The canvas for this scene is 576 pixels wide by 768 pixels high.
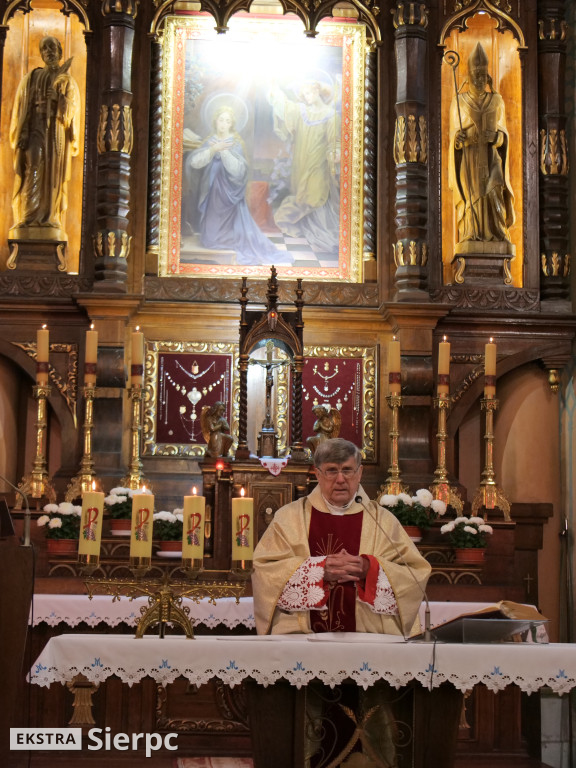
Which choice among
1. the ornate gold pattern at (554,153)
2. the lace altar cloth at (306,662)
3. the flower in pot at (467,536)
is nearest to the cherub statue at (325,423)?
the flower in pot at (467,536)

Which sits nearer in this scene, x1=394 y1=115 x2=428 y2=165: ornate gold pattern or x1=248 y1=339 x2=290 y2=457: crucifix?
x1=248 y1=339 x2=290 y2=457: crucifix

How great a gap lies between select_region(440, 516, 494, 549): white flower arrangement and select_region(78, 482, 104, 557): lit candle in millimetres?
3879

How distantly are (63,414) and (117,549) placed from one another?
80.0 inches

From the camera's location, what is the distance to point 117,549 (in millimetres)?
9148

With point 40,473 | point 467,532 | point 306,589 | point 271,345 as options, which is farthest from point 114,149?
point 306,589

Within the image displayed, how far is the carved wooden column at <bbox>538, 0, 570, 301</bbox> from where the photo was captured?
442 inches

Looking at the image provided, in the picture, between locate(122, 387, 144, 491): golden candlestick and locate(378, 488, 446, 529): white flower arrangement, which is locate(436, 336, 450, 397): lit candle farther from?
locate(122, 387, 144, 491): golden candlestick

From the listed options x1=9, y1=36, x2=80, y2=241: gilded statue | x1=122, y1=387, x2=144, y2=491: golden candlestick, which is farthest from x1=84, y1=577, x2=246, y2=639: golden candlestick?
x1=9, y1=36, x2=80, y2=241: gilded statue

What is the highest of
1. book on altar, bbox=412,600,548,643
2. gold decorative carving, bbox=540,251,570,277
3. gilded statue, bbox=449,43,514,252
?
gilded statue, bbox=449,43,514,252

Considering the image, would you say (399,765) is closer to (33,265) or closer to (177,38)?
(33,265)

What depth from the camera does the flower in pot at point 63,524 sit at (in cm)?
893

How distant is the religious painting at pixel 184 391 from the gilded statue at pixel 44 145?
1509 millimetres

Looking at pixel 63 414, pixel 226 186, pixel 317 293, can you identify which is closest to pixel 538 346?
pixel 317 293

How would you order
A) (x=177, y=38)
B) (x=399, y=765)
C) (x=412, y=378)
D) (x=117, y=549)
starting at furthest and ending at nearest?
(x=177, y=38) → (x=412, y=378) → (x=117, y=549) → (x=399, y=765)
